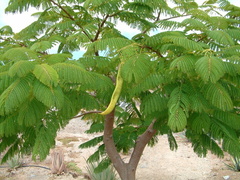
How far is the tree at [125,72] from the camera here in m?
2.00

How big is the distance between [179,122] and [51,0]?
1.92 m

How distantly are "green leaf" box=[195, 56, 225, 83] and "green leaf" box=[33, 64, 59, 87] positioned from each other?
3.10 ft

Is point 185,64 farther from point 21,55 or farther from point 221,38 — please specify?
point 21,55

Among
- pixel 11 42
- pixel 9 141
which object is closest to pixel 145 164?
pixel 9 141

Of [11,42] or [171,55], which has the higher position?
[11,42]

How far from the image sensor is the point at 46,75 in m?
1.91

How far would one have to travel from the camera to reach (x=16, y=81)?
198 centimetres

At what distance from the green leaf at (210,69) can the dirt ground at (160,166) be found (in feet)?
17.3

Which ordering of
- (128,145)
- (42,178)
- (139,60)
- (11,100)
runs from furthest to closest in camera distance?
(42,178)
(128,145)
(139,60)
(11,100)

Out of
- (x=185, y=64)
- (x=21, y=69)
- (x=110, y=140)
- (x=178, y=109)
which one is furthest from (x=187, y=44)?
(x=110, y=140)

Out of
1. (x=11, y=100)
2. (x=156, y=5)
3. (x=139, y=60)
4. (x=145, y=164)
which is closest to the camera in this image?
(x=11, y=100)

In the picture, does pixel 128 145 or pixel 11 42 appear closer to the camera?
pixel 11 42

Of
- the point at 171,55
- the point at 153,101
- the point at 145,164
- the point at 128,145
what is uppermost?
the point at 171,55

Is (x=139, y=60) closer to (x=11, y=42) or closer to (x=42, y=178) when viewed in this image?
(x=11, y=42)
